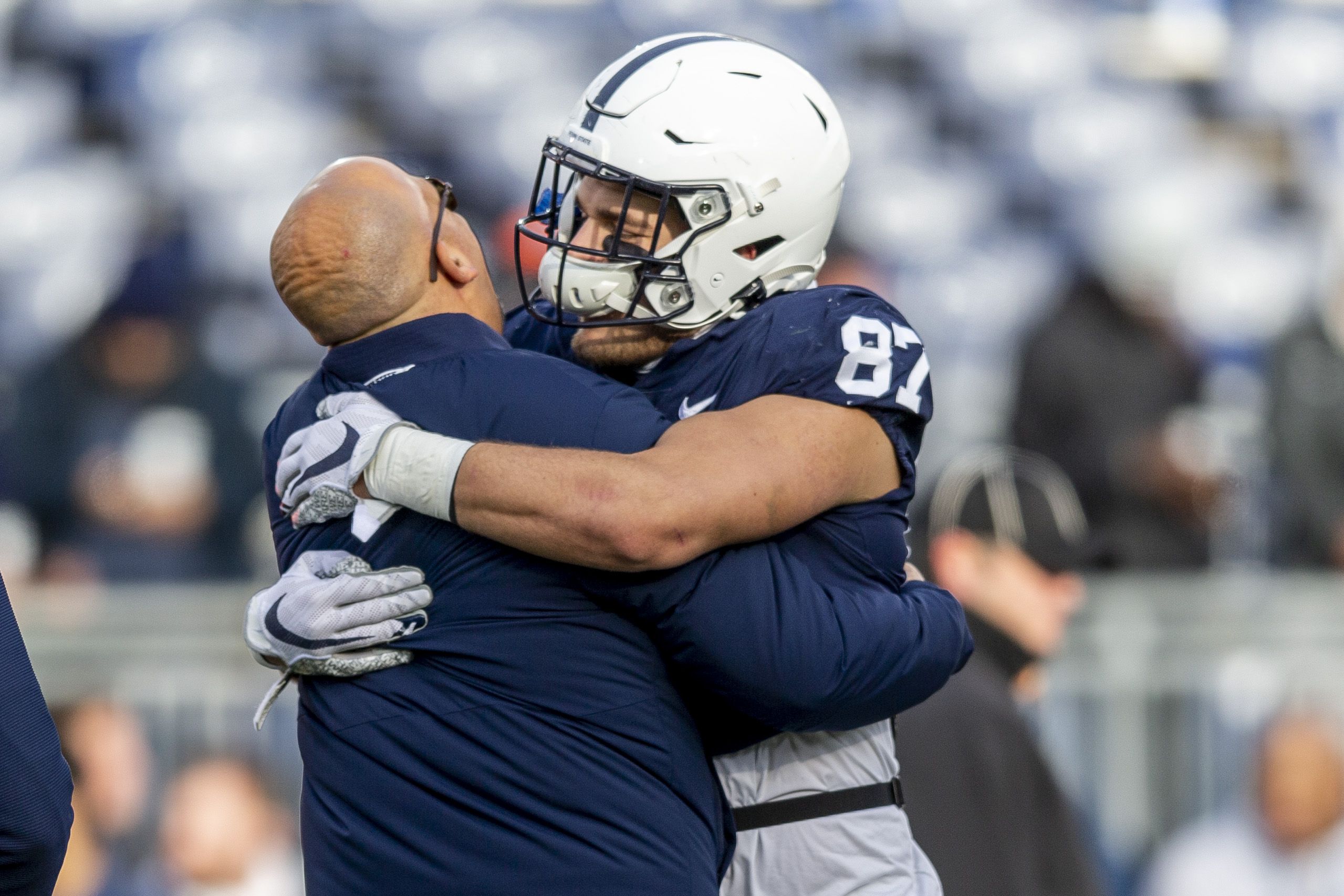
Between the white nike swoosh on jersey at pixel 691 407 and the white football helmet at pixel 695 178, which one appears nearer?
the white nike swoosh on jersey at pixel 691 407

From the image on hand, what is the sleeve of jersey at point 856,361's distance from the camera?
210 cm

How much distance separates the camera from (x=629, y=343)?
237cm

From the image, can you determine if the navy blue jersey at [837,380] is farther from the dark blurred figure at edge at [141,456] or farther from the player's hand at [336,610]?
the dark blurred figure at edge at [141,456]

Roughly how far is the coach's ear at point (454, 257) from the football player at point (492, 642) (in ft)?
0.17

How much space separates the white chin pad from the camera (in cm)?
233

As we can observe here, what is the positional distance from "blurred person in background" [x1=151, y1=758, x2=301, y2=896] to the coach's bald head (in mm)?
2897

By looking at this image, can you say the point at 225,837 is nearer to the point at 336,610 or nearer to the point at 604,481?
the point at 336,610

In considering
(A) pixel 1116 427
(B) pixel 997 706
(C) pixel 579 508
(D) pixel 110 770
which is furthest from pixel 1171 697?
(C) pixel 579 508

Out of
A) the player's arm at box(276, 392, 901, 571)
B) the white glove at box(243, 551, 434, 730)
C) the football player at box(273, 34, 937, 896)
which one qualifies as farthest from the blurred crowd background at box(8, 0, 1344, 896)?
the player's arm at box(276, 392, 901, 571)

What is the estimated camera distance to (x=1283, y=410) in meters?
6.12

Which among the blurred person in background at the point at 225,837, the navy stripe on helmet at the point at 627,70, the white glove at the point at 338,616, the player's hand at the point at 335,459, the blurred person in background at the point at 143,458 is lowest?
the blurred person in background at the point at 225,837

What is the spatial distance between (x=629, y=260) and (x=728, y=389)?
0.27m

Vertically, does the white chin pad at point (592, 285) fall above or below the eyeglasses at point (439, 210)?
below

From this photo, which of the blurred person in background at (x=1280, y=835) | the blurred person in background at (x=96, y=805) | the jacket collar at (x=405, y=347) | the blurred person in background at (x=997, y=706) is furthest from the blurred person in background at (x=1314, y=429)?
the jacket collar at (x=405, y=347)
